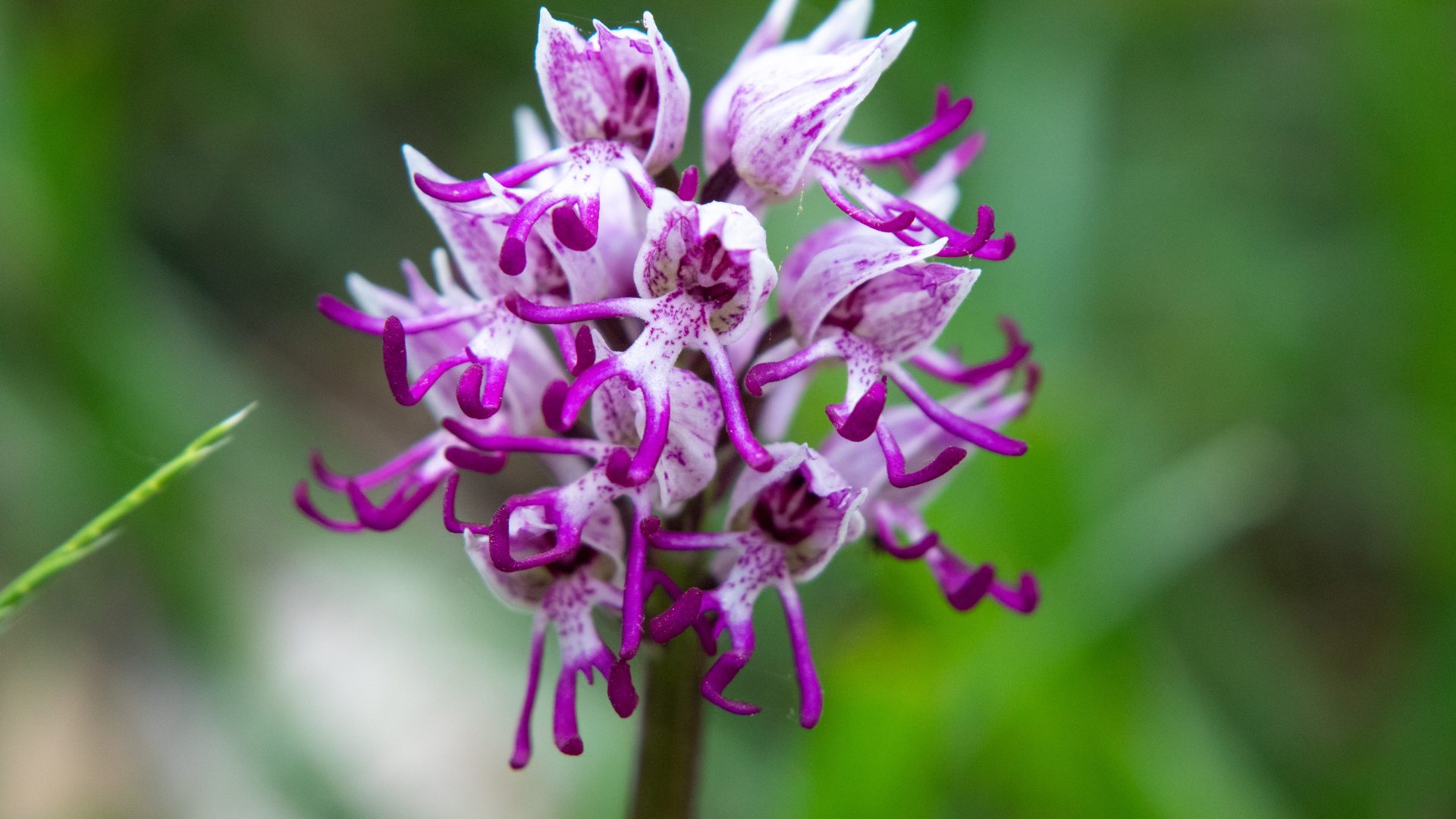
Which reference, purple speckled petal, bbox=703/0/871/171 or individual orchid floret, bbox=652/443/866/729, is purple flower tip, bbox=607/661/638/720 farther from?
purple speckled petal, bbox=703/0/871/171

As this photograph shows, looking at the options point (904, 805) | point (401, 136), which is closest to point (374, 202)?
point (401, 136)

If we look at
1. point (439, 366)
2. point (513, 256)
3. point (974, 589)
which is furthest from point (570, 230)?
point (974, 589)

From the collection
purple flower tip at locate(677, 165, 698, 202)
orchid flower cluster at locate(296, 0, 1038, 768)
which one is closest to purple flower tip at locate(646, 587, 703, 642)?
orchid flower cluster at locate(296, 0, 1038, 768)

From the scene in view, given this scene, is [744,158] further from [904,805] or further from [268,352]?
[268,352]

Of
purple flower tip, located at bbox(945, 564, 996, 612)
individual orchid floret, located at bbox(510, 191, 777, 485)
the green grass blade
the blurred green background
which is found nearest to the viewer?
the green grass blade

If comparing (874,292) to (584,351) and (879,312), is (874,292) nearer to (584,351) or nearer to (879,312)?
(879,312)
